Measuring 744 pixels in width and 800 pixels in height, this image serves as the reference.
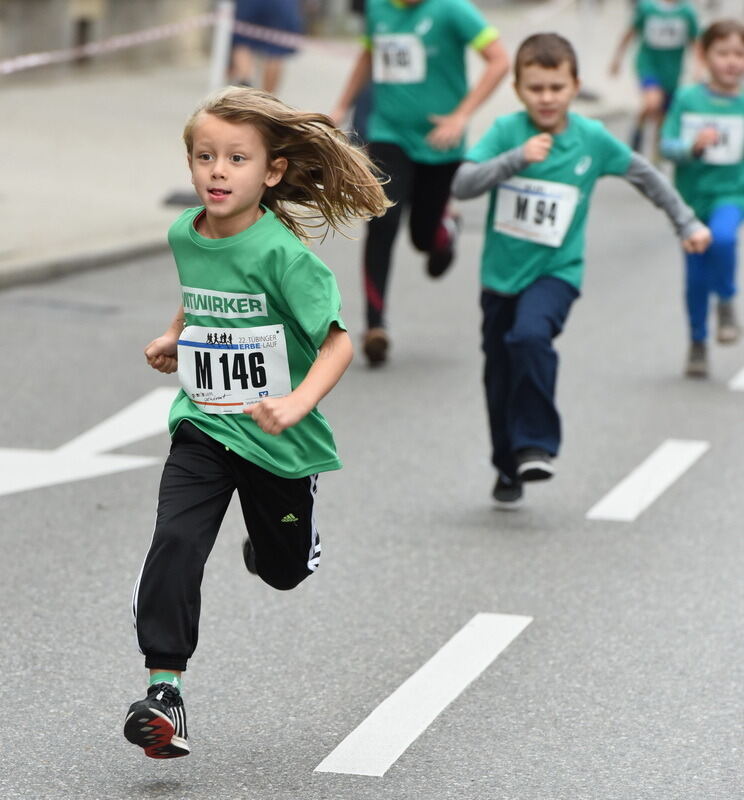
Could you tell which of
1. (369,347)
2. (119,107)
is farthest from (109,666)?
(119,107)

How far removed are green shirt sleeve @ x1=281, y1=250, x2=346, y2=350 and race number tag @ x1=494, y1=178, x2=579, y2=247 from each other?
2416 millimetres

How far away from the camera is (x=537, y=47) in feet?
21.7

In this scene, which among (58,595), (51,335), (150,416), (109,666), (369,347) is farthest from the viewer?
(51,335)

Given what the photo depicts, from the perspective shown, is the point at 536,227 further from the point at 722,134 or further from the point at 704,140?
the point at 722,134

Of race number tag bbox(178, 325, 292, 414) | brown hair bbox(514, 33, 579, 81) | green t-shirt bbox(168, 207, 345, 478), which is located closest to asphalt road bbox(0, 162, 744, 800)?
green t-shirt bbox(168, 207, 345, 478)

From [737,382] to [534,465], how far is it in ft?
10.5

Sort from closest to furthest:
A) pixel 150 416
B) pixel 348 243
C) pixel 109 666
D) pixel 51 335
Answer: pixel 109 666, pixel 150 416, pixel 51 335, pixel 348 243

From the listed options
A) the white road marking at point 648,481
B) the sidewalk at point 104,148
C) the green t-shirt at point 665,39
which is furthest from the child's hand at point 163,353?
the green t-shirt at point 665,39

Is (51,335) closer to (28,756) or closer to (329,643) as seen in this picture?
(329,643)

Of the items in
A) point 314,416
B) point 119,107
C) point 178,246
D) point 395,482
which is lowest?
point 119,107

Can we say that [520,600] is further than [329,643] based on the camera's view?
Yes

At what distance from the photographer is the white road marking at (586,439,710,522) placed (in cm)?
710

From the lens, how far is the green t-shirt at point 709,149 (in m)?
9.22

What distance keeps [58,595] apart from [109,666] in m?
0.71
